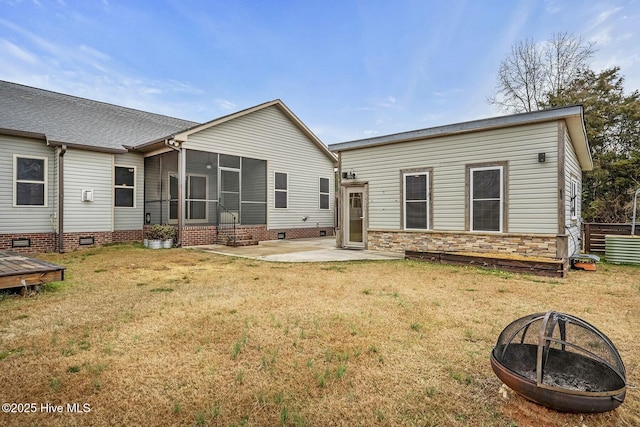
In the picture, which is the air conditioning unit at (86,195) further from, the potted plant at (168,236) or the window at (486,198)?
the window at (486,198)

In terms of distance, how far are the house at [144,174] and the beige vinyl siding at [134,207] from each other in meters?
0.04

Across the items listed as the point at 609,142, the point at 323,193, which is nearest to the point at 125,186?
the point at 323,193

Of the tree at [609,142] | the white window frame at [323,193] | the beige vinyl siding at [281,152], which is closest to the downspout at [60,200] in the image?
the beige vinyl siding at [281,152]

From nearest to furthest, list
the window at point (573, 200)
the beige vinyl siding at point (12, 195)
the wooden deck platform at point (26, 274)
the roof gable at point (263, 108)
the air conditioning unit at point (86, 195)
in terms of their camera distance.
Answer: the wooden deck platform at point (26, 274) → the window at point (573, 200) → the beige vinyl siding at point (12, 195) → the air conditioning unit at point (86, 195) → the roof gable at point (263, 108)

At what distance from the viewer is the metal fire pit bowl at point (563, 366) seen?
1.94 metres

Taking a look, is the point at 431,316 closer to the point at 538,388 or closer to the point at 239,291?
the point at 538,388

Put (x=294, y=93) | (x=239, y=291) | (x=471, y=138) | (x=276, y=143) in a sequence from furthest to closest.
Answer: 1. (x=294, y=93)
2. (x=276, y=143)
3. (x=471, y=138)
4. (x=239, y=291)

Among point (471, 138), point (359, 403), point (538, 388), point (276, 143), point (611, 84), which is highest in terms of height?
point (611, 84)

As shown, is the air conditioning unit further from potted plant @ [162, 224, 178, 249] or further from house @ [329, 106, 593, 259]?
house @ [329, 106, 593, 259]

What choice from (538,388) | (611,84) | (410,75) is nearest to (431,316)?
(538,388)

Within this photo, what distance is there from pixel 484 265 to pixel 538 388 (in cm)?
584

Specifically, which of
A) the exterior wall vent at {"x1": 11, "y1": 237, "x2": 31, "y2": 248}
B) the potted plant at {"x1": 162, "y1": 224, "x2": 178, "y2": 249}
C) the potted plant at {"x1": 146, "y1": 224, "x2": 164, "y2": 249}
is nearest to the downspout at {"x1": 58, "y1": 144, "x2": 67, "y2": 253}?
the exterior wall vent at {"x1": 11, "y1": 237, "x2": 31, "y2": 248}

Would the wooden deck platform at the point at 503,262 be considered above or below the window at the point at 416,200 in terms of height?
below

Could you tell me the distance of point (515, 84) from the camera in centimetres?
2061
